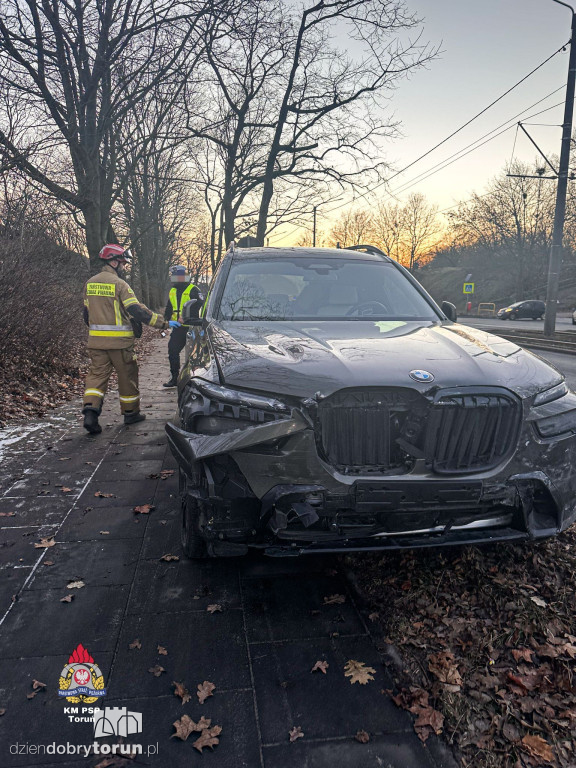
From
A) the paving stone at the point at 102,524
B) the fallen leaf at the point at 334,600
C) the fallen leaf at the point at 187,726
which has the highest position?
the paving stone at the point at 102,524

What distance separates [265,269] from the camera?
4191 millimetres

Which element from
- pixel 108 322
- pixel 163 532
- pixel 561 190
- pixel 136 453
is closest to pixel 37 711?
pixel 163 532

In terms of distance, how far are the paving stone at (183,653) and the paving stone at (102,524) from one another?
1051mm

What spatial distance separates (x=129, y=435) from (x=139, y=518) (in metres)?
2.49

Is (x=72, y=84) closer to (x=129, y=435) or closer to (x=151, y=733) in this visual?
(x=129, y=435)

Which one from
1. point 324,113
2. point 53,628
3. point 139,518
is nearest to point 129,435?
point 139,518

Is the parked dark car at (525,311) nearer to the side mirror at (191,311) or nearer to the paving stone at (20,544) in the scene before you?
the side mirror at (191,311)

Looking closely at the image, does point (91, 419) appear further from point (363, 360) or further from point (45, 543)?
point (363, 360)

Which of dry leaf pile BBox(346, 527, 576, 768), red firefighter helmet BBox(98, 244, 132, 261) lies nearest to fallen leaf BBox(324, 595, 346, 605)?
dry leaf pile BBox(346, 527, 576, 768)

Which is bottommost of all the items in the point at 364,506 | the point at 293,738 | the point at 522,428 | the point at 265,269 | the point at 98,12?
the point at 293,738

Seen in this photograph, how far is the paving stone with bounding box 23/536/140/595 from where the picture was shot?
3.06 metres

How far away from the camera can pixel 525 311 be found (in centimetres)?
4028

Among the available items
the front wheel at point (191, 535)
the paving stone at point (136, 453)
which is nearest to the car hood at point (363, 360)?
the front wheel at point (191, 535)

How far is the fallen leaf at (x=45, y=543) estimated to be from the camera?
11.4 feet
